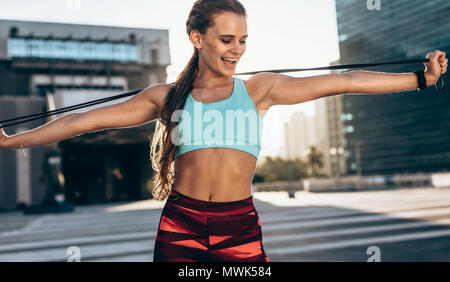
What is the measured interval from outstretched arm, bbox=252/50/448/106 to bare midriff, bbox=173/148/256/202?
0.98 feet

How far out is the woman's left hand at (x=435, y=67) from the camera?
1.87 meters

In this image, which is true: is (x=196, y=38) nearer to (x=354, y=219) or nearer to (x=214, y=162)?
(x=214, y=162)

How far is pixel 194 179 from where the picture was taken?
1.79m

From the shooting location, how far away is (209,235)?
173cm

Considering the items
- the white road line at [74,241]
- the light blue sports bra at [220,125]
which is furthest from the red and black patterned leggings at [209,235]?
the white road line at [74,241]

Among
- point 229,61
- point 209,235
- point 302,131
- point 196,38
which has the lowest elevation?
point 209,235

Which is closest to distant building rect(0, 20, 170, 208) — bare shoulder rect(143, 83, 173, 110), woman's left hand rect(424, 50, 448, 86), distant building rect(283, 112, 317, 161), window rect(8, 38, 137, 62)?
window rect(8, 38, 137, 62)

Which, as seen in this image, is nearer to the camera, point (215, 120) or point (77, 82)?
point (215, 120)

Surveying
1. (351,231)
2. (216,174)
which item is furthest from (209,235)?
(351,231)

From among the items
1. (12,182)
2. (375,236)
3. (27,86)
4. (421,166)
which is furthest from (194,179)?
(421,166)

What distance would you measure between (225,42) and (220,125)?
0.33m

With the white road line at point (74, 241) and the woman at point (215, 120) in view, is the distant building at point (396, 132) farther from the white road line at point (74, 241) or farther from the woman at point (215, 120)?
the woman at point (215, 120)
